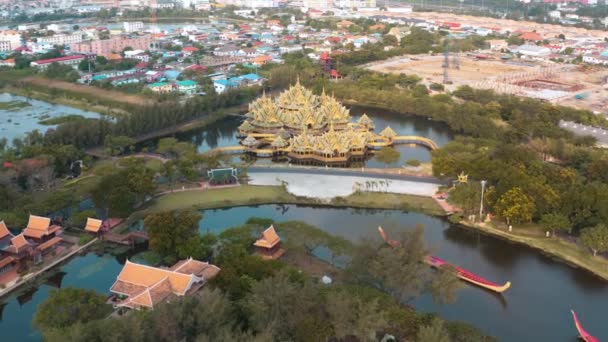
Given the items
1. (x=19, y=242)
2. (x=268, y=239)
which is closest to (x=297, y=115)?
(x=268, y=239)

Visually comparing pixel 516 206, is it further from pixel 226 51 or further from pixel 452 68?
pixel 226 51

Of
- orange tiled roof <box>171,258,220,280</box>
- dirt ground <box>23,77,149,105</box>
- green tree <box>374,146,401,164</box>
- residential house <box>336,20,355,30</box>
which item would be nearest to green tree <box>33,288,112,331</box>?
orange tiled roof <box>171,258,220,280</box>

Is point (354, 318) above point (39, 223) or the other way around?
above

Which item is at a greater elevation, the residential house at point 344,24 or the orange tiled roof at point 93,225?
the residential house at point 344,24

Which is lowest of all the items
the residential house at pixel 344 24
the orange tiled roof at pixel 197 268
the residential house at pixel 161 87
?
the orange tiled roof at pixel 197 268

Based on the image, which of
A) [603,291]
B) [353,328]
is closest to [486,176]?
[603,291]

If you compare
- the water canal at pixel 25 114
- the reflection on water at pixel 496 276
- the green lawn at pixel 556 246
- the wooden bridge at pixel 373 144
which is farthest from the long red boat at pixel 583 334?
the water canal at pixel 25 114

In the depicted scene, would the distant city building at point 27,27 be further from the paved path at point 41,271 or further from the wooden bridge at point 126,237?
the paved path at point 41,271

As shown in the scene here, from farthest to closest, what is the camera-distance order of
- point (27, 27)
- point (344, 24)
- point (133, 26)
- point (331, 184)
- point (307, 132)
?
point (344, 24) → point (133, 26) → point (27, 27) → point (307, 132) → point (331, 184)
